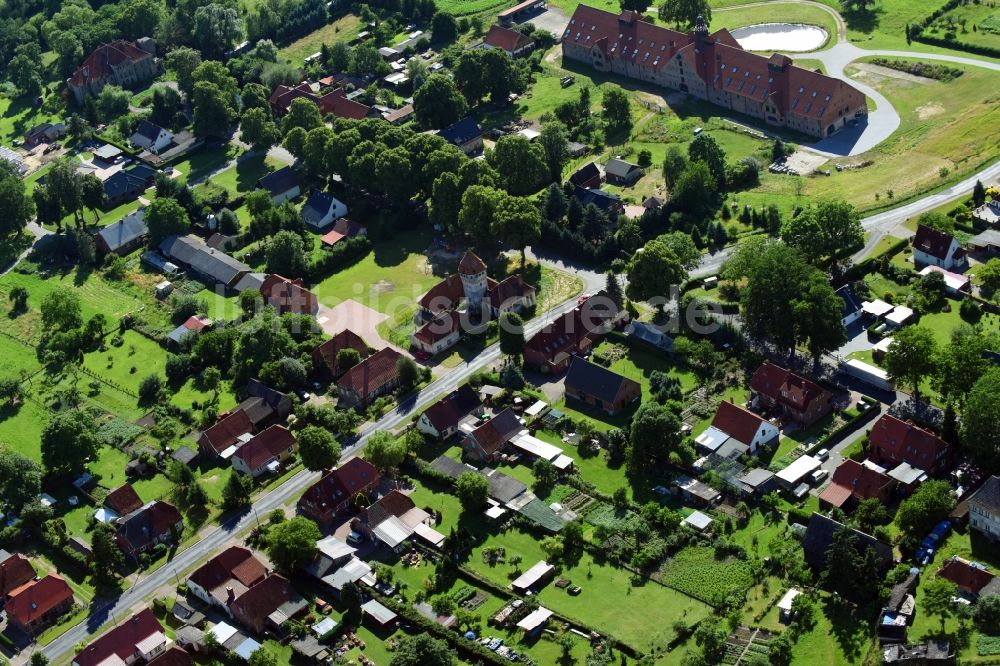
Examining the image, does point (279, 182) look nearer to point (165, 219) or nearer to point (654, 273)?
point (165, 219)

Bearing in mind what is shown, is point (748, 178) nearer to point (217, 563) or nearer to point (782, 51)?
point (782, 51)

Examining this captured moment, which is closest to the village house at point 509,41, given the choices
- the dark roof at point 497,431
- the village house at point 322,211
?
the village house at point 322,211

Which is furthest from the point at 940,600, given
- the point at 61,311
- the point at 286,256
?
the point at 61,311

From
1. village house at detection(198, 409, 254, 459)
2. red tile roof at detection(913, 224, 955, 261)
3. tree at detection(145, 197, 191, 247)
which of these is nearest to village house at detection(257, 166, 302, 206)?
tree at detection(145, 197, 191, 247)

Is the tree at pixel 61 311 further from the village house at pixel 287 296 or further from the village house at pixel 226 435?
the village house at pixel 226 435

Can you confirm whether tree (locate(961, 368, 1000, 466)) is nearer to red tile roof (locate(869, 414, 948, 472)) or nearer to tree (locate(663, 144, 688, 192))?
red tile roof (locate(869, 414, 948, 472))

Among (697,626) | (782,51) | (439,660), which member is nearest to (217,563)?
(439,660)
